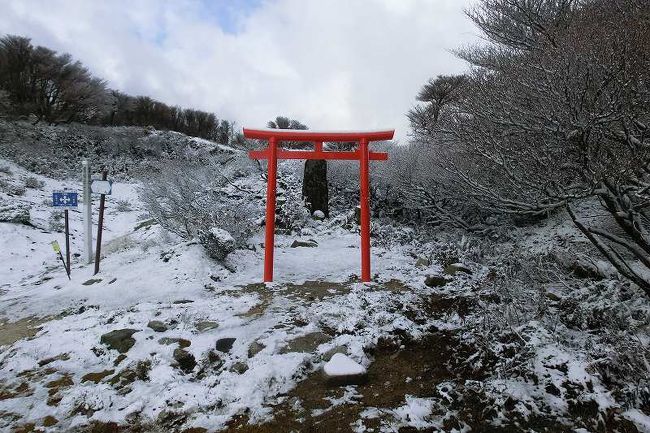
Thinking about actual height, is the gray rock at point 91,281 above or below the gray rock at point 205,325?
above

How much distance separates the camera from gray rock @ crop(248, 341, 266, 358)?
394 cm

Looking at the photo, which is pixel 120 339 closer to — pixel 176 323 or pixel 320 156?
pixel 176 323

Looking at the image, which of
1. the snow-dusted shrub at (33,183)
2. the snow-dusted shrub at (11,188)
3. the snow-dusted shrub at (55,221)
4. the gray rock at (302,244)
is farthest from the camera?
the snow-dusted shrub at (33,183)

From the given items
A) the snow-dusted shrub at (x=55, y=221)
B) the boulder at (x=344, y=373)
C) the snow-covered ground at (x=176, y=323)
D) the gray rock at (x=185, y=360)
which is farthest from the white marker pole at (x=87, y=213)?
the boulder at (x=344, y=373)

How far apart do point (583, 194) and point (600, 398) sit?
2.22 m

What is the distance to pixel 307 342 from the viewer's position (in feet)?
13.6

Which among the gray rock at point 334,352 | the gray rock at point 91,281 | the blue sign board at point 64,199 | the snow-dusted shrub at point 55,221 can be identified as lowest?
the gray rock at point 334,352

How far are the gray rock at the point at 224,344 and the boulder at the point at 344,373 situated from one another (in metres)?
1.15

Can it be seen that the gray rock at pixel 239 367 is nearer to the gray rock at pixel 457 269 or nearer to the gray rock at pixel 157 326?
the gray rock at pixel 157 326

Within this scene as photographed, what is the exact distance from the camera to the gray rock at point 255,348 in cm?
394

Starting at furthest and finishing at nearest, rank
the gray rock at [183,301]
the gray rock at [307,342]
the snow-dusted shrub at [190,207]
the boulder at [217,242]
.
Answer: the snow-dusted shrub at [190,207] < the boulder at [217,242] < the gray rock at [183,301] < the gray rock at [307,342]

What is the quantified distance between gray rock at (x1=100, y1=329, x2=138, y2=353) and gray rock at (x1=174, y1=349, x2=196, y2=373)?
664 millimetres

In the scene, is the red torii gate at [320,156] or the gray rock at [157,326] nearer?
the gray rock at [157,326]

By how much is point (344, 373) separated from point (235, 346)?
131 cm
